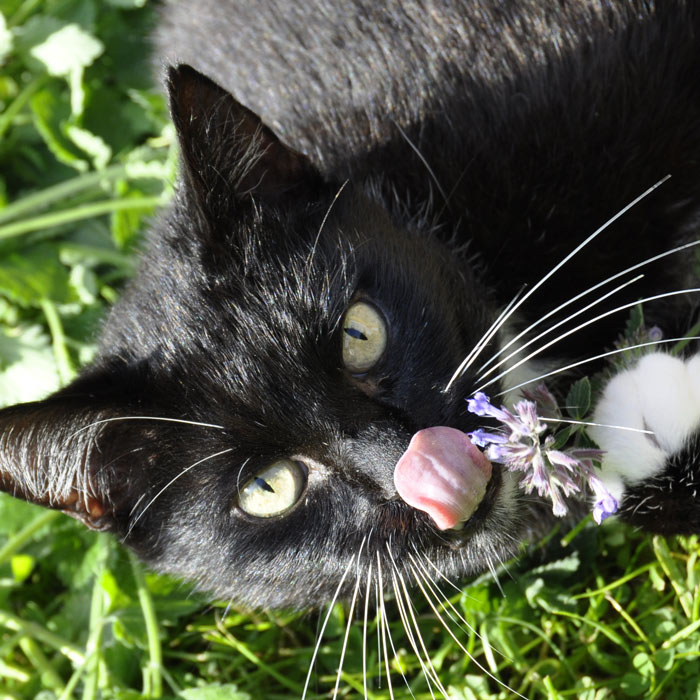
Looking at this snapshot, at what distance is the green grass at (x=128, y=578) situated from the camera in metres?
1.52

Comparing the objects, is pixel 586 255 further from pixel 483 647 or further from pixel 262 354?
pixel 483 647

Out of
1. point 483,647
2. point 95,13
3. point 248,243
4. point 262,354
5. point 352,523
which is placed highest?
point 95,13

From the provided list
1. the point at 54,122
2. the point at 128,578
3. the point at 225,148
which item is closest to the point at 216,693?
the point at 128,578

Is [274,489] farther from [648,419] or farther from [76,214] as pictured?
[76,214]

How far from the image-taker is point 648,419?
1238 millimetres

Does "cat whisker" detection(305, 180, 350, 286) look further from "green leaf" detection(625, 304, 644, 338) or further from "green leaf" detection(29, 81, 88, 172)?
"green leaf" detection(29, 81, 88, 172)

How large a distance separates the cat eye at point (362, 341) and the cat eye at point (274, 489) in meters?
0.17

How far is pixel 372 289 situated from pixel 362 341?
9 cm

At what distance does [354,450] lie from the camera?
1.18 meters

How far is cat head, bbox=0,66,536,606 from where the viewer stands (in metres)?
1.19

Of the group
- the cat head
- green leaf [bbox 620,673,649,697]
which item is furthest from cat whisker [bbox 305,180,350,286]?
green leaf [bbox 620,673,649,697]

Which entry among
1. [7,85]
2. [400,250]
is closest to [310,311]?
[400,250]

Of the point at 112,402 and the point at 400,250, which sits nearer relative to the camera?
the point at 112,402

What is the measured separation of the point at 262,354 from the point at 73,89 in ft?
4.61
